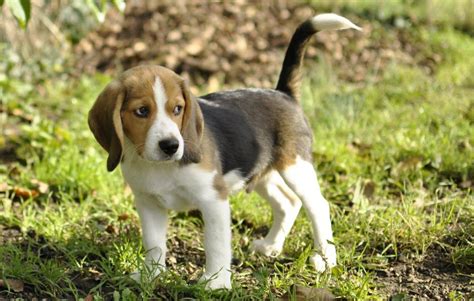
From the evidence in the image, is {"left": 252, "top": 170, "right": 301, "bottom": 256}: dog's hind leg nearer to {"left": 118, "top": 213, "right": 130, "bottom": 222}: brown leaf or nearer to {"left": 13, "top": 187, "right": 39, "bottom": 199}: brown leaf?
{"left": 118, "top": 213, "right": 130, "bottom": 222}: brown leaf

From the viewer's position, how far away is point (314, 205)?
417 cm

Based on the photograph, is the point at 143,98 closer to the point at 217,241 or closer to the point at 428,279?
the point at 217,241

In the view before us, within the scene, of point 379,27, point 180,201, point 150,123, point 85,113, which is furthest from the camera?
point 379,27

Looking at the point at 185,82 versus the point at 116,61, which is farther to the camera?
the point at 116,61

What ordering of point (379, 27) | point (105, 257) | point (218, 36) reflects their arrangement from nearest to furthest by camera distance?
point (105, 257) < point (218, 36) < point (379, 27)

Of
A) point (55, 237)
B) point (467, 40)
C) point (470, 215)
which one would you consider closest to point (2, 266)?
point (55, 237)

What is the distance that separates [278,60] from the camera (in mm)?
9312

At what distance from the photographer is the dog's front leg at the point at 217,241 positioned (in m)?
3.69

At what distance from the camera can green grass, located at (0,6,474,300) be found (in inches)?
156

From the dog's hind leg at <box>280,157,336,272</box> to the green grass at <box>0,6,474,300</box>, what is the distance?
0.10m

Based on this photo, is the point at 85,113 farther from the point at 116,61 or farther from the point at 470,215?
the point at 470,215

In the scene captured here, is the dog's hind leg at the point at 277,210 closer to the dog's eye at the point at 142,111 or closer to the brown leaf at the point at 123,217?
the brown leaf at the point at 123,217

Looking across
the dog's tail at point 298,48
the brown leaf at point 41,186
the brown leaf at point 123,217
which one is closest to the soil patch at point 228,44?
the brown leaf at point 41,186

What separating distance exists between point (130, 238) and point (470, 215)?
6.90 ft
